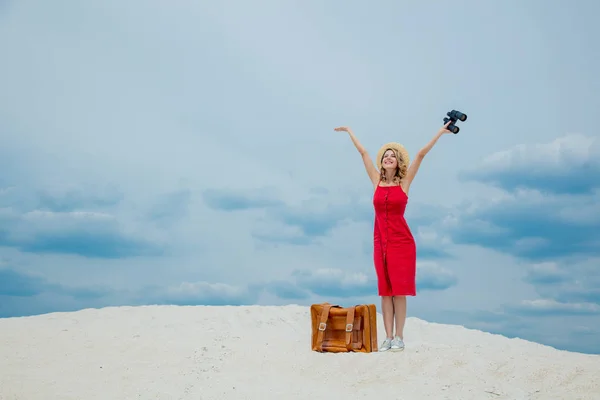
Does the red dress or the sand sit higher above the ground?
the red dress

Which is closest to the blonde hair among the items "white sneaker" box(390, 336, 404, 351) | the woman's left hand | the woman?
the woman

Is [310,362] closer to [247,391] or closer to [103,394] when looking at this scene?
[247,391]

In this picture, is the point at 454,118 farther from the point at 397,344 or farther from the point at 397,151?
the point at 397,344

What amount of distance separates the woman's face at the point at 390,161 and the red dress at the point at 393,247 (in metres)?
0.27

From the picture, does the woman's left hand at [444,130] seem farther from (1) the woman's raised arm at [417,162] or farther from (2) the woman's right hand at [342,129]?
Answer: (2) the woman's right hand at [342,129]

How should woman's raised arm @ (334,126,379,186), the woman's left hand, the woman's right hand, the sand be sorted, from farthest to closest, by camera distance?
1. the woman's right hand
2. woman's raised arm @ (334,126,379,186)
3. the woman's left hand
4. the sand

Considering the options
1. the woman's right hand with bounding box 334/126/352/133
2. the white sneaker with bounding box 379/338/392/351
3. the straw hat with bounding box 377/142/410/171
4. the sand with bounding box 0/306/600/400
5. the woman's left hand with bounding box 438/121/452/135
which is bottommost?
the sand with bounding box 0/306/600/400

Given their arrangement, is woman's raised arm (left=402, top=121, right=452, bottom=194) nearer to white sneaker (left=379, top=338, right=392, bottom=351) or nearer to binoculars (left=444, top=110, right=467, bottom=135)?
binoculars (left=444, top=110, right=467, bottom=135)

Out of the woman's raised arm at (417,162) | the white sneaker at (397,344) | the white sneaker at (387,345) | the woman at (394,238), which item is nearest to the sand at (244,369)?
the white sneaker at (397,344)

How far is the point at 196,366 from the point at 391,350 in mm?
2389

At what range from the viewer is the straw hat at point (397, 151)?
7969mm

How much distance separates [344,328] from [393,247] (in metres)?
1.21

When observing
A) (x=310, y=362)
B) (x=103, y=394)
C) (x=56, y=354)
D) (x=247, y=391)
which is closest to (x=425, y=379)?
(x=310, y=362)

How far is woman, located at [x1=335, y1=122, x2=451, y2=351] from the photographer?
7637 millimetres
